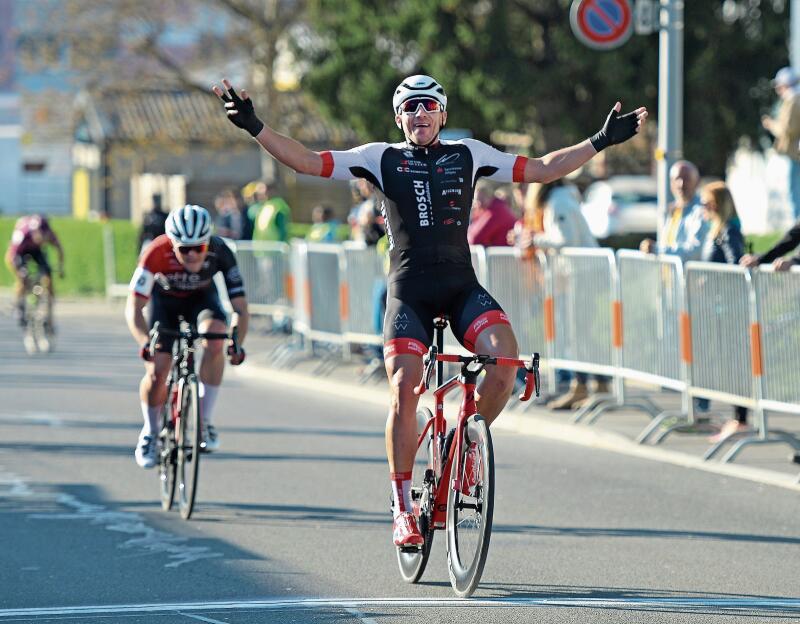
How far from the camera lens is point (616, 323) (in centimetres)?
1413

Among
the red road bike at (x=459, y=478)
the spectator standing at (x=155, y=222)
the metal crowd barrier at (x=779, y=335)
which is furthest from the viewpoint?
the spectator standing at (x=155, y=222)

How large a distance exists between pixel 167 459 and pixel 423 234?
295 centimetres

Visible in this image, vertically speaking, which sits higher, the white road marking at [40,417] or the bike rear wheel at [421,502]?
the bike rear wheel at [421,502]

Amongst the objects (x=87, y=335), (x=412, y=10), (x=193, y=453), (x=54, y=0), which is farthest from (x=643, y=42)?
(x=193, y=453)

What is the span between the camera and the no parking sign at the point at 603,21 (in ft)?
54.6

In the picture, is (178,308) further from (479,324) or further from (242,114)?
(479,324)

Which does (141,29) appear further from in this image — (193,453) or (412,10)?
(193,453)

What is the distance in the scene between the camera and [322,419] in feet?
50.4

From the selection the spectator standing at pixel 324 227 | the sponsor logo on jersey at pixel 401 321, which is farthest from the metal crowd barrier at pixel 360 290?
the sponsor logo on jersey at pixel 401 321

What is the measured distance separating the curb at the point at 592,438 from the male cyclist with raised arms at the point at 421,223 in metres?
3.78

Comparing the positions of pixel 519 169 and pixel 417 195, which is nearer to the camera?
pixel 417 195

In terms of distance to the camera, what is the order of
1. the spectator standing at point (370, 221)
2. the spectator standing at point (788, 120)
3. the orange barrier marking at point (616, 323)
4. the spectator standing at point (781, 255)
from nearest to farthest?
the spectator standing at point (781, 255), the orange barrier marking at point (616, 323), the spectator standing at point (788, 120), the spectator standing at point (370, 221)

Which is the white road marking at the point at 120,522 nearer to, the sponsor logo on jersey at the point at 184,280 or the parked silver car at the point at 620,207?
the sponsor logo on jersey at the point at 184,280

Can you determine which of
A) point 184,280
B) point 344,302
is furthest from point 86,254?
point 184,280
